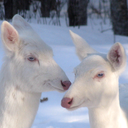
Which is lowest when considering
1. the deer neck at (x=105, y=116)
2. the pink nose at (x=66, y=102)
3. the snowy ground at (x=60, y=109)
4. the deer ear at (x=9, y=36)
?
the snowy ground at (x=60, y=109)

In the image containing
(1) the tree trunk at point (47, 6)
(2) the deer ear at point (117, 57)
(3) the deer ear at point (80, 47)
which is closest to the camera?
(2) the deer ear at point (117, 57)

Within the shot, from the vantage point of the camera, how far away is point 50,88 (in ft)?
8.82

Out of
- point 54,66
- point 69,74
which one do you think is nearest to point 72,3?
point 69,74

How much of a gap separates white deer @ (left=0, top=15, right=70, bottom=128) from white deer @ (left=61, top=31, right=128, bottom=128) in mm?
244

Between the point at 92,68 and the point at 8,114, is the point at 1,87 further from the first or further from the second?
the point at 92,68

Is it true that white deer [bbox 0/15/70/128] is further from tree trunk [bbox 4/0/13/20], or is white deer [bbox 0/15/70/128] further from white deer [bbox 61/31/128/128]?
tree trunk [bbox 4/0/13/20]

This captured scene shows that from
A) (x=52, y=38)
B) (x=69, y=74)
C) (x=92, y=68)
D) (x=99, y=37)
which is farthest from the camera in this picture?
(x=99, y=37)

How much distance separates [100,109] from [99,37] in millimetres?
5873

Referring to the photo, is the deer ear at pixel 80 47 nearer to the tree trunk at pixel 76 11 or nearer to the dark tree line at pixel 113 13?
the dark tree line at pixel 113 13

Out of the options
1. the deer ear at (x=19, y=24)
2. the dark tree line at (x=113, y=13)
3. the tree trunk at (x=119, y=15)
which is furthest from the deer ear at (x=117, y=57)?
the tree trunk at (x=119, y=15)

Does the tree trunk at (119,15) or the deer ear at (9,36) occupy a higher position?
the deer ear at (9,36)

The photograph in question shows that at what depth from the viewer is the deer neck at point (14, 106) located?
2693mm

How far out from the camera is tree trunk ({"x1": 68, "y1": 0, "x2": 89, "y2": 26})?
9.00 metres

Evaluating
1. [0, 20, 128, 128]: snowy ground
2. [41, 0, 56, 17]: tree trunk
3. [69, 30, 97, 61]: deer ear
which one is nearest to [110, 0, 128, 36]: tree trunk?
[0, 20, 128, 128]: snowy ground
